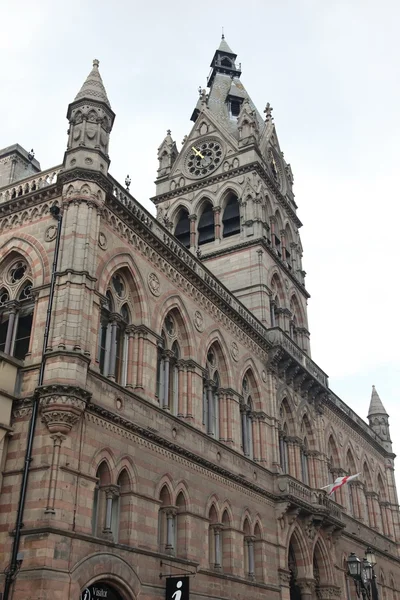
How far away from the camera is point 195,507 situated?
24141mm

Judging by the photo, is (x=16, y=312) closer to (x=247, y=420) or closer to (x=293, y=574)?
(x=247, y=420)

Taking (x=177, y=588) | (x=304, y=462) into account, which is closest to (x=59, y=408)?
(x=177, y=588)

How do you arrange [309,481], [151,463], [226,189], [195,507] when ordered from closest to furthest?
[151,463], [195,507], [309,481], [226,189]

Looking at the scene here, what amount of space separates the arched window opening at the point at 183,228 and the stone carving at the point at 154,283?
54.2 ft

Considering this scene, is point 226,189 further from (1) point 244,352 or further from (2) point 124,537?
(2) point 124,537

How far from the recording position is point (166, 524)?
2259 cm

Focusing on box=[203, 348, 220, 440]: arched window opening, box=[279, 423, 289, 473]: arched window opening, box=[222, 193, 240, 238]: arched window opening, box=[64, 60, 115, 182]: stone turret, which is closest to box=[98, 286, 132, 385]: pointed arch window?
box=[64, 60, 115, 182]: stone turret

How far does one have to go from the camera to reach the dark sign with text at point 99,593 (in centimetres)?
1814

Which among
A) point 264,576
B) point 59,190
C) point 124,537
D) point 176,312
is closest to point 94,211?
point 59,190

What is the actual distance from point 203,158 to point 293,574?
2469 cm

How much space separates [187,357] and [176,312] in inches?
70.1

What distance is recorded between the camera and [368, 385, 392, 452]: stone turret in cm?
5400

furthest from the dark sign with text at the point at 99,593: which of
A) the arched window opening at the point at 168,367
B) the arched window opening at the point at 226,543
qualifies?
the arched window opening at the point at 226,543

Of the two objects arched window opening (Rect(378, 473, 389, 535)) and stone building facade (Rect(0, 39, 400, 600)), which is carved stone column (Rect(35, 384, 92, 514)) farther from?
arched window opening (Rect(378, 473, 389, 535))
